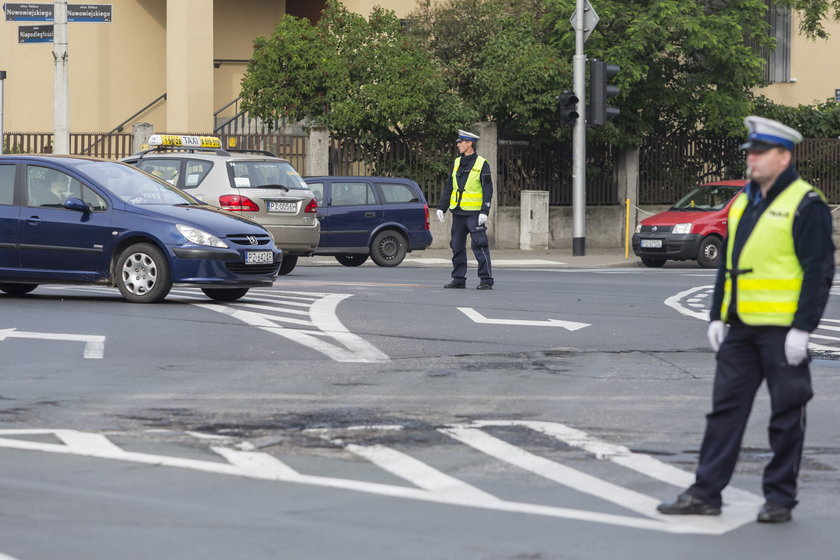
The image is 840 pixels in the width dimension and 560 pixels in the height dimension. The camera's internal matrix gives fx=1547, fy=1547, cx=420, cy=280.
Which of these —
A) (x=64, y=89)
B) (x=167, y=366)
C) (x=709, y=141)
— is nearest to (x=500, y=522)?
(x=167, y=366)

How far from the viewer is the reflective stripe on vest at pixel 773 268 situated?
6301 mm

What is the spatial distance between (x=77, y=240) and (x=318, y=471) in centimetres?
885

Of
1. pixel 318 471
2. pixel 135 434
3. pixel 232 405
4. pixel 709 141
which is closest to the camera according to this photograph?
pixel 318 471

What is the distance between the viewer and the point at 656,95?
108 ft

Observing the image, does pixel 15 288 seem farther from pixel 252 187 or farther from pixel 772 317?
pixel 772 317

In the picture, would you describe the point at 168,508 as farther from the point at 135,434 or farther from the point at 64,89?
the point at 64,89

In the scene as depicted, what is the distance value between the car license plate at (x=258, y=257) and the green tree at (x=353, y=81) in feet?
50.6

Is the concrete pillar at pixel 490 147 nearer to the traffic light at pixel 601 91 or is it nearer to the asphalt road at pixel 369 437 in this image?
the traffic light at pixel 601 91

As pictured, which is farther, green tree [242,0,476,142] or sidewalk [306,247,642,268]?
green tree [242,0,476,142]

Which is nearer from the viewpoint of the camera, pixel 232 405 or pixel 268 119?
pixel 232 405

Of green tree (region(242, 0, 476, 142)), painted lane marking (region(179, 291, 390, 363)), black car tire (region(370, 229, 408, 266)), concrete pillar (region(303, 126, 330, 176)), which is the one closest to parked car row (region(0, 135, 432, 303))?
painted lane marking (region(179, 291, 390, 363))

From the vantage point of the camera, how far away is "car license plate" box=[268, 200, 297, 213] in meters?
20.5

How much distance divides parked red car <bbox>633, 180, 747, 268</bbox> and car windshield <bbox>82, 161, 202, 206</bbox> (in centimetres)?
1278

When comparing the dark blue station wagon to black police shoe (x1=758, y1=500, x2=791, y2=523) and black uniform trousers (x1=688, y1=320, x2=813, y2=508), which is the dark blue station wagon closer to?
black uniform trousers (x1=688, y1=320, x2=813, y2=508)
